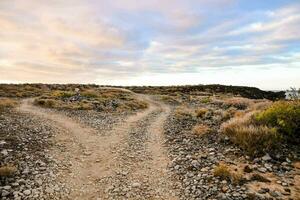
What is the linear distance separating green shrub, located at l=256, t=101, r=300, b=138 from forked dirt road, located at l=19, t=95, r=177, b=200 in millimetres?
5436

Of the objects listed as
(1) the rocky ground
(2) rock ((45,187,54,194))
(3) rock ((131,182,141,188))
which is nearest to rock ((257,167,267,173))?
(1) the rocky ground

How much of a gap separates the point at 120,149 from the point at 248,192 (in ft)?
23.1

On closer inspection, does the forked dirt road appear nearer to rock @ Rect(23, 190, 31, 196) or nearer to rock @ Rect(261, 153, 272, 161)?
rock @ Rect(23, 190, 31, 196)

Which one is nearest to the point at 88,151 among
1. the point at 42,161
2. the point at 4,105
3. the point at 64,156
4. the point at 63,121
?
the point at 64,156

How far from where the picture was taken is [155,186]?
33.0 feet

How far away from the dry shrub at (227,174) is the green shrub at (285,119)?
4.66m

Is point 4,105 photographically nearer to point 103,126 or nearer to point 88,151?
point 103,126

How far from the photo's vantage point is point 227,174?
393 inches

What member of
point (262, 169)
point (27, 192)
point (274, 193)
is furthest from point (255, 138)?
point (27, 192)

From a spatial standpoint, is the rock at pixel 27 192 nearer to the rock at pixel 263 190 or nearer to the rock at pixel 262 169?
the rock at pixel 263 190

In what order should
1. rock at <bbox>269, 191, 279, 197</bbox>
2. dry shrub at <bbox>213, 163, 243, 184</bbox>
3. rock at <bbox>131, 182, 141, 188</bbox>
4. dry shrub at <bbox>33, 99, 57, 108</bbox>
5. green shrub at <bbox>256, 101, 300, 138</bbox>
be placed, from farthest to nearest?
1. dry shrub at <bbox>33, 99, 57, 108</bbox>
2. green shrub at <bbox>256, 101, 300, 138</bbox>
3. rock at <bbox>131, 182, 141, 188</bbox>
4. dry shrub at <bbox>213, 163, 243, 184</bbox>
5. rock at <bbox>269, 191, 279, 197</bbox>

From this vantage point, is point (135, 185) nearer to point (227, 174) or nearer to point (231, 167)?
point (227, 174)

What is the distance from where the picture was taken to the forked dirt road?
9688 millimetres

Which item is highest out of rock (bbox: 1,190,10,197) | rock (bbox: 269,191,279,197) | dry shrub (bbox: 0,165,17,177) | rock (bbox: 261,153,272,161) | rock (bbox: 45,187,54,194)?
rock (bbox: 261,153,272,161)
